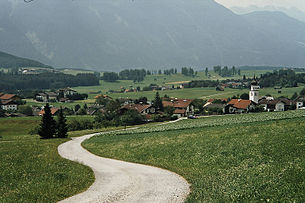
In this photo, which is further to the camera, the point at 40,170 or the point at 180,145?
the point at 180,145

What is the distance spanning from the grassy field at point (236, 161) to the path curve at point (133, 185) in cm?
105

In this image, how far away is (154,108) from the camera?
13900cm

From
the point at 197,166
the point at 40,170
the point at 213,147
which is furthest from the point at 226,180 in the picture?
the point at 40,170

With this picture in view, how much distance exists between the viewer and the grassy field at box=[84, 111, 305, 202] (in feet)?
51.4

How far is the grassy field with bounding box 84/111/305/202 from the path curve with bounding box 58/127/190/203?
1.05 metres

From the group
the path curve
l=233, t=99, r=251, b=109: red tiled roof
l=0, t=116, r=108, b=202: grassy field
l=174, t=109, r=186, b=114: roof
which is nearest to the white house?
l=174, t=109, r=186, b=114: roof

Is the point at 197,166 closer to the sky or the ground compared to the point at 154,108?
closer to the sky

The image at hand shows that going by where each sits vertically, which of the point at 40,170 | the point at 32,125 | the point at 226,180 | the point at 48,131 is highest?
the point at 226,180

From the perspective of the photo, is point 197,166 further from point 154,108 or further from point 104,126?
point 154,108

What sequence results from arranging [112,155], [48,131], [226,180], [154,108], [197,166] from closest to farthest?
[226,180]
[197,166]
[112,155]
[48,131]
[154,108]

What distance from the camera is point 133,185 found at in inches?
891

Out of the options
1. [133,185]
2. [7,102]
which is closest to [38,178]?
[133,185]

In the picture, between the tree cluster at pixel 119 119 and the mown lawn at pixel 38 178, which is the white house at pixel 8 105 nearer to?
the tree cluster at pixel 119 119

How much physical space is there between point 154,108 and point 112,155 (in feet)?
331
